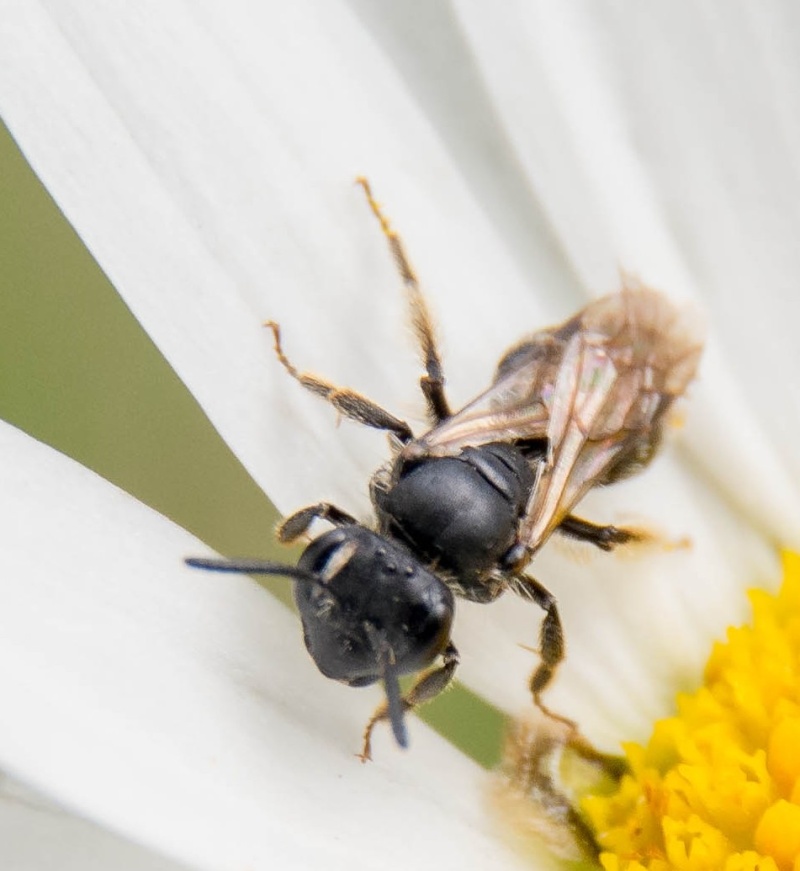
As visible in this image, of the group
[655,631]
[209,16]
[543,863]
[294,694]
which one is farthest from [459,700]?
[209,16]

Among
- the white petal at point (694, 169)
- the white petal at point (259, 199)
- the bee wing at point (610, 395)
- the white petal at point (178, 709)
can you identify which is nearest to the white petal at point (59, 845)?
the white petal at point (178, 709)

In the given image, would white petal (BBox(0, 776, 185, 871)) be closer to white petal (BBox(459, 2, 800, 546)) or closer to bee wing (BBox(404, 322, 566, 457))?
bee wing (BBox(404, 322, 566, 457))

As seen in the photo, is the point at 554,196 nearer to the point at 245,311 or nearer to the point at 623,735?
the point at 245,311

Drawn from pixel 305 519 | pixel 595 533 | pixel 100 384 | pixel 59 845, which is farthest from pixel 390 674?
pixel 100 384

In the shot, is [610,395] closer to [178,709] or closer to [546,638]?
[546,638]

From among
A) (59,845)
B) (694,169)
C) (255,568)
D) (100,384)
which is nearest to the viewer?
(255,568)

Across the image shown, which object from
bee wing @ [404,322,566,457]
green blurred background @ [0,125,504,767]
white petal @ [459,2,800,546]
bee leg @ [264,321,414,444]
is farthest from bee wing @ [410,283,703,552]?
green blurred background @ [0,125,504,767]
